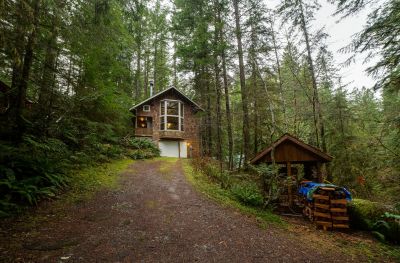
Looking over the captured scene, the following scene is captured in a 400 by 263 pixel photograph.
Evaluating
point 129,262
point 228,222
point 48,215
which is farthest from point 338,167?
point 48,215

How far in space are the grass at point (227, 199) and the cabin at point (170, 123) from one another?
10.6 metres

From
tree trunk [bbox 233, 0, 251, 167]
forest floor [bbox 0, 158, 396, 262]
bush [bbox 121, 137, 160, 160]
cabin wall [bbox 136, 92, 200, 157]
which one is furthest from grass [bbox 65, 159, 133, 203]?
cabin wall [bbox 136, 92, 200, 157]

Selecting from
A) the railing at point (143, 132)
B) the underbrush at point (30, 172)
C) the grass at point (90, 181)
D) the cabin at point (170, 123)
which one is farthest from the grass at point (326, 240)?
the railing at point (143, 132)

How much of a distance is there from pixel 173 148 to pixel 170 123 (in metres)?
2.86

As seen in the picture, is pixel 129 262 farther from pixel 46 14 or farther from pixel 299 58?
pixel 299 58

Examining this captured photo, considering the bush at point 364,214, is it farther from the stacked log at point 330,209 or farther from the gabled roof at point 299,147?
the gabled roof at point 299,147

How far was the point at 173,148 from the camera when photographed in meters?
22.2

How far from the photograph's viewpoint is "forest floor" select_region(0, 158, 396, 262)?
12.8 ft

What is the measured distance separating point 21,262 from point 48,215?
2145 mm

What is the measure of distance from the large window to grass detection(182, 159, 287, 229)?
1114cm

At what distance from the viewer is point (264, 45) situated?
12.6m

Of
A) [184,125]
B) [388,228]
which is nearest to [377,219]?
[388,228]

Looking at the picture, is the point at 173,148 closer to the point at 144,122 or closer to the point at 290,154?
the point at 144,122

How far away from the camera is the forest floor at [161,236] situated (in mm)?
3906
